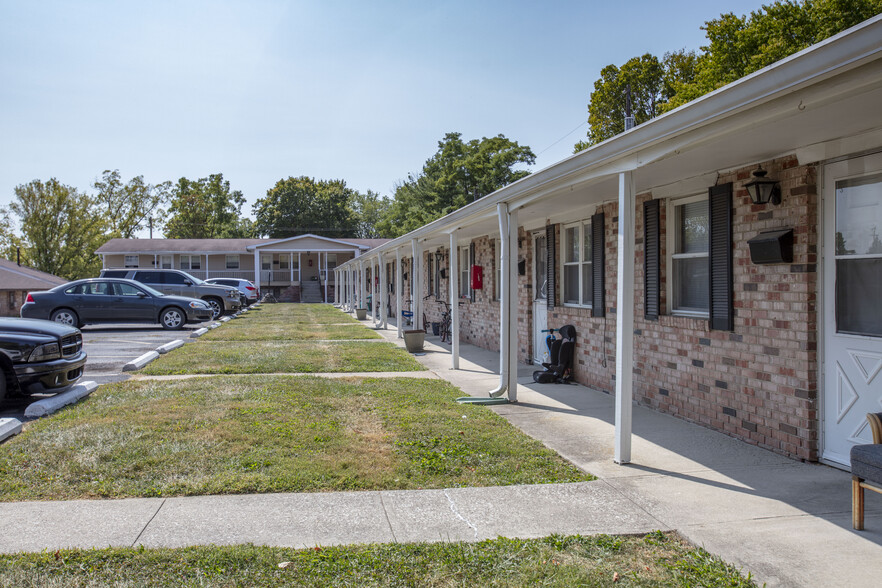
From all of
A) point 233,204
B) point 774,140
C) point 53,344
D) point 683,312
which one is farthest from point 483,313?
point 233,204

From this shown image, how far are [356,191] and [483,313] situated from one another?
7940cm

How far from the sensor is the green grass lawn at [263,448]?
200 inches

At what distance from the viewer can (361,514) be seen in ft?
14.6

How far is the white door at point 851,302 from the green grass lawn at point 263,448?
2.07 metres

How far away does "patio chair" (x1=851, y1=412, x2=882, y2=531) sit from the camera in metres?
3.79

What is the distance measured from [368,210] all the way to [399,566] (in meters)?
85.7

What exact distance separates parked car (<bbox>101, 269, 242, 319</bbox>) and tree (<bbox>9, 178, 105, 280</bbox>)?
3237 centimetres

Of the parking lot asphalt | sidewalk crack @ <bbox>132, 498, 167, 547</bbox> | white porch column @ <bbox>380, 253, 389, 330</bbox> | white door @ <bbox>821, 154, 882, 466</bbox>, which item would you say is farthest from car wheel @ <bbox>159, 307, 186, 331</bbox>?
white door @ <bbox>821, 154, 882, 466</bbox>

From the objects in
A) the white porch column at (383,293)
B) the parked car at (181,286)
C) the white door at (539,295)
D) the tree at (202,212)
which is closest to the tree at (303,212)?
the tree at (202,212)

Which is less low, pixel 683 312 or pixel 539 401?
pixel 683 312

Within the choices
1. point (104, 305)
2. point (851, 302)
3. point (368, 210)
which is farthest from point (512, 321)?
point (368, 210)

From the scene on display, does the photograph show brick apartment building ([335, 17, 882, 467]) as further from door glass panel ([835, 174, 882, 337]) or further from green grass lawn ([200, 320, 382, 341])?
green grass lawn ([200, 320, 382, 341])

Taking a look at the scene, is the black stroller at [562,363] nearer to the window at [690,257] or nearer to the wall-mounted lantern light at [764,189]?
the window at [690,257]

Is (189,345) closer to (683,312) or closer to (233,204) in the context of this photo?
(683,312)
